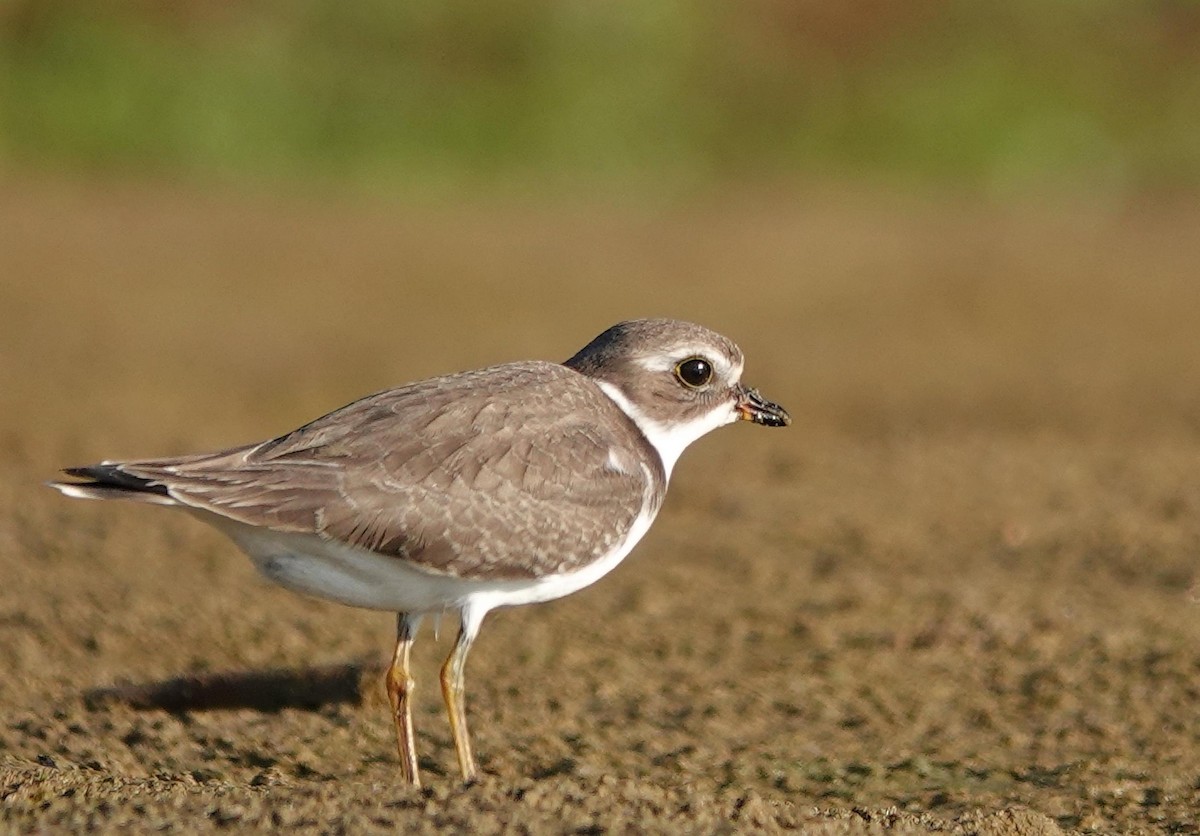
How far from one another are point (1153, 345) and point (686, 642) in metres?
7.08

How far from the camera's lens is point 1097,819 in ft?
16.5

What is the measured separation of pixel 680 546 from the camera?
855cm

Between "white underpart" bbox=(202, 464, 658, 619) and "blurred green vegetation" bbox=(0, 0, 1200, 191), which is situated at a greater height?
"blurred green vegetation" bbox=(0, 0, 1200, 191)

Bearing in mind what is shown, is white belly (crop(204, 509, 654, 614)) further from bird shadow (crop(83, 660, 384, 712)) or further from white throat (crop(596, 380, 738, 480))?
bird shadow (crop(83, 660, 384, 712))

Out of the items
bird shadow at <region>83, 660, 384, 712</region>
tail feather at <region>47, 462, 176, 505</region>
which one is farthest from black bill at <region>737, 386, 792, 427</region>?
tail feather at <region>47, 462, 176, 505</region>

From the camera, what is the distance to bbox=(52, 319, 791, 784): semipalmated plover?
4863 mm

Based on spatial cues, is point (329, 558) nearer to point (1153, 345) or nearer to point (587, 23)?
point (1153, 345)

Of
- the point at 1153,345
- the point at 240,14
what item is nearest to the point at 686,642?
the point at 1153,345

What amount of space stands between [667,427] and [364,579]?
1.24 meters

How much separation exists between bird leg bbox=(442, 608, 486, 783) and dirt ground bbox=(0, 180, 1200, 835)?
228mm

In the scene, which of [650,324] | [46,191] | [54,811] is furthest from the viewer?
[46,191]

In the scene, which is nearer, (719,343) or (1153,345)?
(719,343)

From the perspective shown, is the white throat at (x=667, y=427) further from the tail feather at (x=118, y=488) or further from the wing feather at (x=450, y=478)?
the tail feather at (x=118, y=488)

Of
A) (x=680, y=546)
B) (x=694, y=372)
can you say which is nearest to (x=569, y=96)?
(x=680, y=546)
